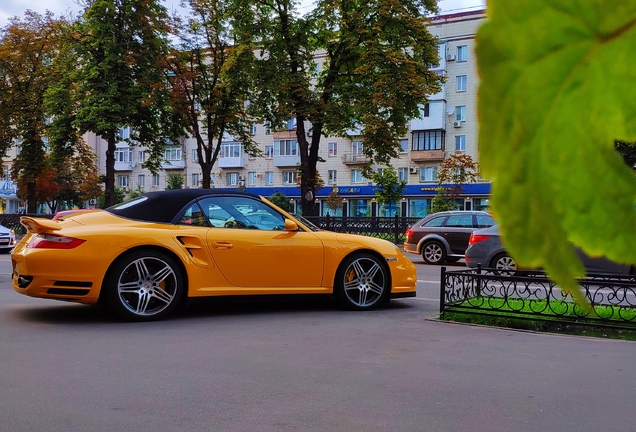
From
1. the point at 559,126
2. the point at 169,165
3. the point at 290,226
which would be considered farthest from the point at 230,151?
the point at 559,126

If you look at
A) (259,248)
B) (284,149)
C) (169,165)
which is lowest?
(259,248)

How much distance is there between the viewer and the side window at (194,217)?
6.18 m

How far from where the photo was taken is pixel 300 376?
13.4ft

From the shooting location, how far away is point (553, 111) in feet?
0.57

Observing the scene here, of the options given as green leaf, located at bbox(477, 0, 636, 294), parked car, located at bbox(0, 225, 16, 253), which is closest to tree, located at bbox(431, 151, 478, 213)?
green leaf, located at bbox(477, 0, 636, 294)

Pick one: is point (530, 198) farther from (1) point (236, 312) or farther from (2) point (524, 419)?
(1) point (236, 312)

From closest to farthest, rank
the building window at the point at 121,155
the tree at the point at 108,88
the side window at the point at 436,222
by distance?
the building window at the point at 121,155, the side window at the point at 436,222, the tree at the point at 108,88

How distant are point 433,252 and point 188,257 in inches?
373

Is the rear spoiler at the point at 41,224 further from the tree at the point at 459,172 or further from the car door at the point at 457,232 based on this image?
the car door at the point at 457,232

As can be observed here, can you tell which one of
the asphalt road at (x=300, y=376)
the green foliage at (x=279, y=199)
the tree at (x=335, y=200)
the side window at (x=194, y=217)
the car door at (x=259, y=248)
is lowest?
the asphalt road at (x=300, y=376)

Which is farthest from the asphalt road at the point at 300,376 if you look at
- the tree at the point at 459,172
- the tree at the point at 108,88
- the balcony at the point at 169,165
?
the tree at the point at 108,88

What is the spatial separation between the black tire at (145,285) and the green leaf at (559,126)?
18.9 feet

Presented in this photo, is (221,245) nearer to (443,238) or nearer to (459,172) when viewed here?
(459,172)

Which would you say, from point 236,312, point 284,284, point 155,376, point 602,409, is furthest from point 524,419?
point 236,312
